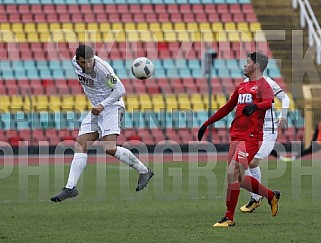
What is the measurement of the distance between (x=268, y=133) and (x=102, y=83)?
9.11ft

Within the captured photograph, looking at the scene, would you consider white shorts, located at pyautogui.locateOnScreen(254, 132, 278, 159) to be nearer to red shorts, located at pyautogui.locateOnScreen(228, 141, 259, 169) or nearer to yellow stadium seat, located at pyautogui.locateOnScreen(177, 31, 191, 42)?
red shorts, located at pyautogui.locateOnScreen(228, 141, 259, 169)

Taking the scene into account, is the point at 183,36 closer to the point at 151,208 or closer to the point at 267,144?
the point at 267,144

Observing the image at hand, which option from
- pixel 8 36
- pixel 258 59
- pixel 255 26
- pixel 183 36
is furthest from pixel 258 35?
pixel 258 59

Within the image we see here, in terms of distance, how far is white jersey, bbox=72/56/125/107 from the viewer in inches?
433

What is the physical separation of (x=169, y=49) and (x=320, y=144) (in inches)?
263

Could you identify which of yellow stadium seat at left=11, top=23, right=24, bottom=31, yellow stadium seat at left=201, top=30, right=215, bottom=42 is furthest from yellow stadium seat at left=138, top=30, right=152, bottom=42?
yellow stadium seat at left=11, top=23, right=24, bottom=31

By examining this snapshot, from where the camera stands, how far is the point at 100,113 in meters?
11.2

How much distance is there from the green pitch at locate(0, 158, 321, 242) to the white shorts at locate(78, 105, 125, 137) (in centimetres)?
104

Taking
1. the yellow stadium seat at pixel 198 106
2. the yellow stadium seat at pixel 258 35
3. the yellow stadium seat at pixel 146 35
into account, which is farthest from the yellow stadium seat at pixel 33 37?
the yellow stadium seat at pixel 258 35

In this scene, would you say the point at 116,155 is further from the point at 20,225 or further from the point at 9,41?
the point at 9,41

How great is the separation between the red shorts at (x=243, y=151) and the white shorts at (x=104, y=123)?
1.94 meters

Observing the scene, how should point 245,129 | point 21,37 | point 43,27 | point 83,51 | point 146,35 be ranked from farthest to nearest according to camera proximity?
point 43,27 → point 146,35 → point 21,37 → point 83,51 → point 245,129

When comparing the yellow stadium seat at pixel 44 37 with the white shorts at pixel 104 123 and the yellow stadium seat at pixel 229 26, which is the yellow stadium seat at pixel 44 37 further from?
the white shorts at pixel 104 123

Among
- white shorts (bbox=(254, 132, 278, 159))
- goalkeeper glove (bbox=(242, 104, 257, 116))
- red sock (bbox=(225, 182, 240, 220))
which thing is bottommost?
red sock (bbox=(225, 182, 240, 220))
